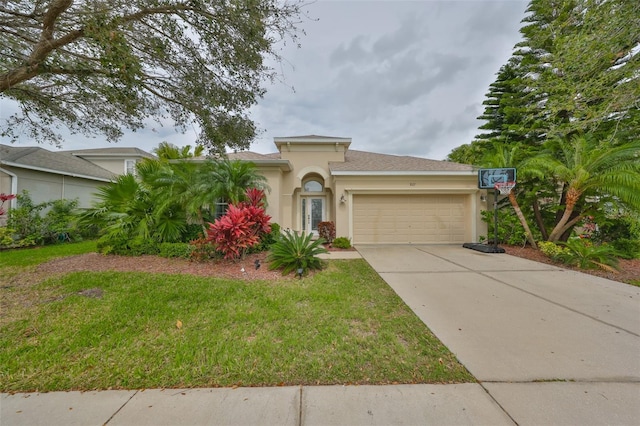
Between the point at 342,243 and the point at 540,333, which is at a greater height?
the point at 342,243

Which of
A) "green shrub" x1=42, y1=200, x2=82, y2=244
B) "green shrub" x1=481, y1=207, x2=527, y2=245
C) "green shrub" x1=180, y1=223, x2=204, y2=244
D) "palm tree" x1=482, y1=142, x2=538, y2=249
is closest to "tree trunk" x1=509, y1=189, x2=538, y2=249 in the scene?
"palm tree" x1=482, y1=142, x2=538, y2=249

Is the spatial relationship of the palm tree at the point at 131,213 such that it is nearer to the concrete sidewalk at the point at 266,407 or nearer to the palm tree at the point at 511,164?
the concrete sidewalk at the point at 266,407

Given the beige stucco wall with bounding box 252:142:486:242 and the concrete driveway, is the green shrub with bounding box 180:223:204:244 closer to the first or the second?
the beige stucco wall with bounding box 252:142:486:242

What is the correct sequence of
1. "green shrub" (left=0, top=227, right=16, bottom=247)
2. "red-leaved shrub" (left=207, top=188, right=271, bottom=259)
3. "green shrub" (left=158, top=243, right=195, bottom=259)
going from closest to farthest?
"red-leaved shrub" (left=207, top=188, right=271, bottom=259) → "green shrub" (left=158, top=243, right=195, bottom=259) → "green shrub" (left=0, top=227, right=16, bottom=247)

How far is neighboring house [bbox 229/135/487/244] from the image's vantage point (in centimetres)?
1080

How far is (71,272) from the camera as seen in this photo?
5855 millimetres

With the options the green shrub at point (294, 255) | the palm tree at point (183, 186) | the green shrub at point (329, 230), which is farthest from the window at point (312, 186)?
the green shrub at point (294, 255)

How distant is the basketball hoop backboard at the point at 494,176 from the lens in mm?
8969

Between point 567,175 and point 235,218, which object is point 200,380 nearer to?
point 235,218

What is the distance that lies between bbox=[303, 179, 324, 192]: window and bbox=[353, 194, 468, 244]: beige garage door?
6.83 ft

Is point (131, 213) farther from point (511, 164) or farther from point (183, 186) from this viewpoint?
point (511, 164)

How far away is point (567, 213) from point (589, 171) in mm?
1487

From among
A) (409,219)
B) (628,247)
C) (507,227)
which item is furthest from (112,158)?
(628,247)

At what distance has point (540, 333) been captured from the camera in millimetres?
3354
